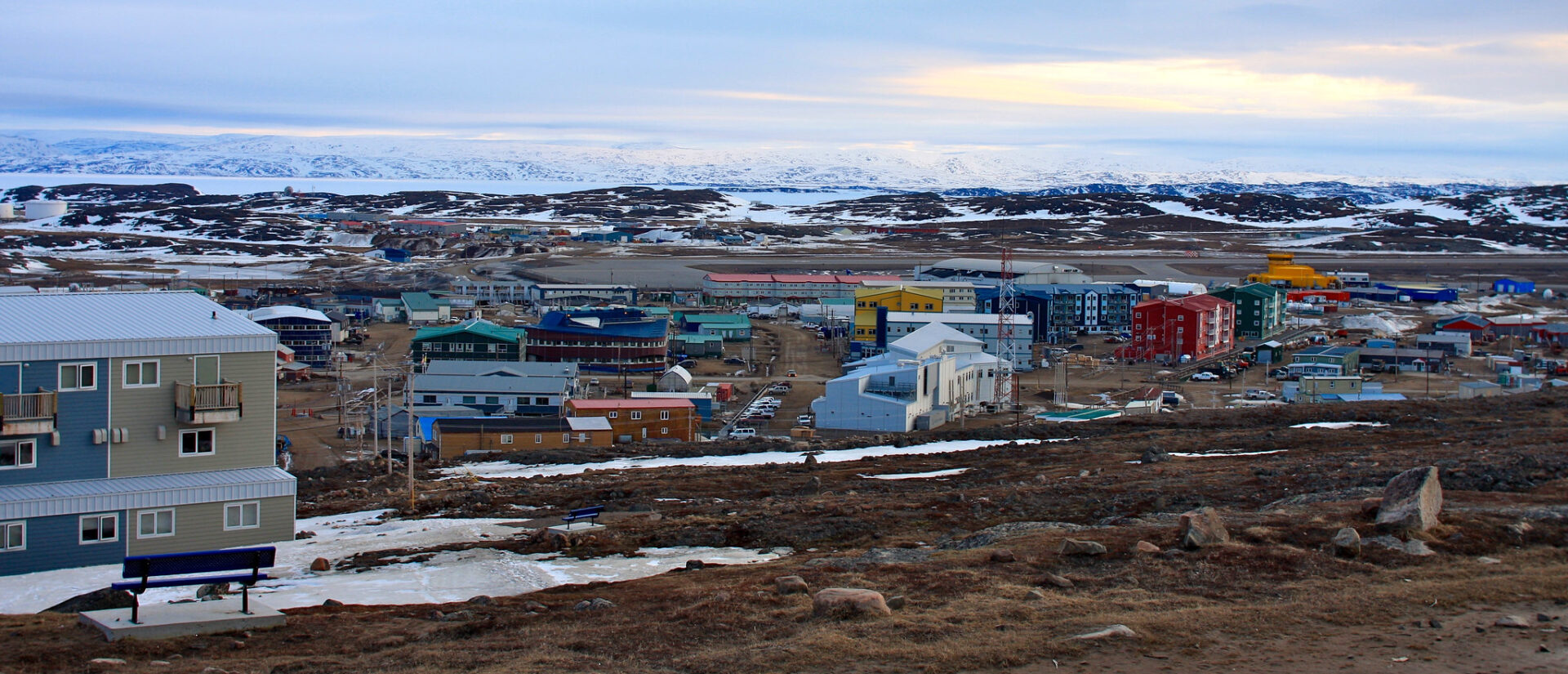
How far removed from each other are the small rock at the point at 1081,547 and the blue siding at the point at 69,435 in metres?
6.49

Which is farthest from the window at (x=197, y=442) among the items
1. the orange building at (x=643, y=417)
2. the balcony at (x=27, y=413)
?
the orange building at (x=643, y=417)

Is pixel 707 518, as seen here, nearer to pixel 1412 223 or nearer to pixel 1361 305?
pixel 1361 305

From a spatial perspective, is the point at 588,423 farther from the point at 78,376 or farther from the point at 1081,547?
the point at 1081,547

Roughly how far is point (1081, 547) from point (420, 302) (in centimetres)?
3659

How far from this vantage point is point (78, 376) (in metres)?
8.25

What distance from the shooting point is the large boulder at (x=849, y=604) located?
5164mm

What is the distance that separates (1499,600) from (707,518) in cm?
523

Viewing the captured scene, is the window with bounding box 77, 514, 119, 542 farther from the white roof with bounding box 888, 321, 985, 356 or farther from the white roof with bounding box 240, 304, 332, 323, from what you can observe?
the white roof with bounding box 240, 304, 332, 323

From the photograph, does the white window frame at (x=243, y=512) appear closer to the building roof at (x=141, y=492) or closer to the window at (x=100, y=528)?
the building roof at (x=141, y=492)

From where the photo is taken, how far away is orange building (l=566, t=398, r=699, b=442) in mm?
18984

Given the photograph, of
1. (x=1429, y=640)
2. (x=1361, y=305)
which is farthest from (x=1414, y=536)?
(x=1361, y=305)

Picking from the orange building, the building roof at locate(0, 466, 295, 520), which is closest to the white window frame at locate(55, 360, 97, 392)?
the building roof at locate(0, 466, 295, 520)

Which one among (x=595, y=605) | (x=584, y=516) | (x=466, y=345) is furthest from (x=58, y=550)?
(x=466, y=345)

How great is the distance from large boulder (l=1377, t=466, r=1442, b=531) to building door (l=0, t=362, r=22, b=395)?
335 inches
